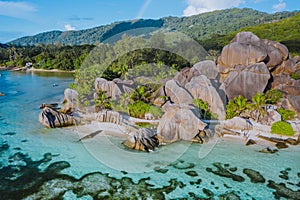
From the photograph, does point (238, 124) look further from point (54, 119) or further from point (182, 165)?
point (54, 119)

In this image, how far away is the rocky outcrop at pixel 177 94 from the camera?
2292cm

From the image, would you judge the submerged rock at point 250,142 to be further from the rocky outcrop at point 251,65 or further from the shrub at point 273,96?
the rocky outcrop at point 251,65

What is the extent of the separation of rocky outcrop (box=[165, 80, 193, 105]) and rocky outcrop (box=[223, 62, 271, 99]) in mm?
4289

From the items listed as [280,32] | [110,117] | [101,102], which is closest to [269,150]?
[110,117]

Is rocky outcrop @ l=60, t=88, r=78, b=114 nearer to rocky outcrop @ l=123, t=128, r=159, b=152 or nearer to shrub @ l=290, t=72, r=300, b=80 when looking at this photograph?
rocky outcrop @ l=123, t=128, r=159, b=152

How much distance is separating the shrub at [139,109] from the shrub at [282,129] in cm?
1034

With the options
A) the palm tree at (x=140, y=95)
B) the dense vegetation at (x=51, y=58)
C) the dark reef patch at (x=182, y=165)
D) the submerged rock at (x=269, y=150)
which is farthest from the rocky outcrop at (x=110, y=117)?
the dense vegetation at (x=51, y=58)

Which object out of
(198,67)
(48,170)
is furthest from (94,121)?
(198,67)

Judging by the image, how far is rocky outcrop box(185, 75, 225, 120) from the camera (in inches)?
874

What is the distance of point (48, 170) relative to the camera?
14094 mm

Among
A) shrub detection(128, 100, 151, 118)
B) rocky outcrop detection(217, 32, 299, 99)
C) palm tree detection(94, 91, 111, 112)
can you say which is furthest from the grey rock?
palm tree detection(94, 91, 111, 112)

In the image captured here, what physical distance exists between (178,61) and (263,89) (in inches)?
810

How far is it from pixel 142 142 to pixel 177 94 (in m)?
8.31

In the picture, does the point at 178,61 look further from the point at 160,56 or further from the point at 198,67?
the point at 198,67
